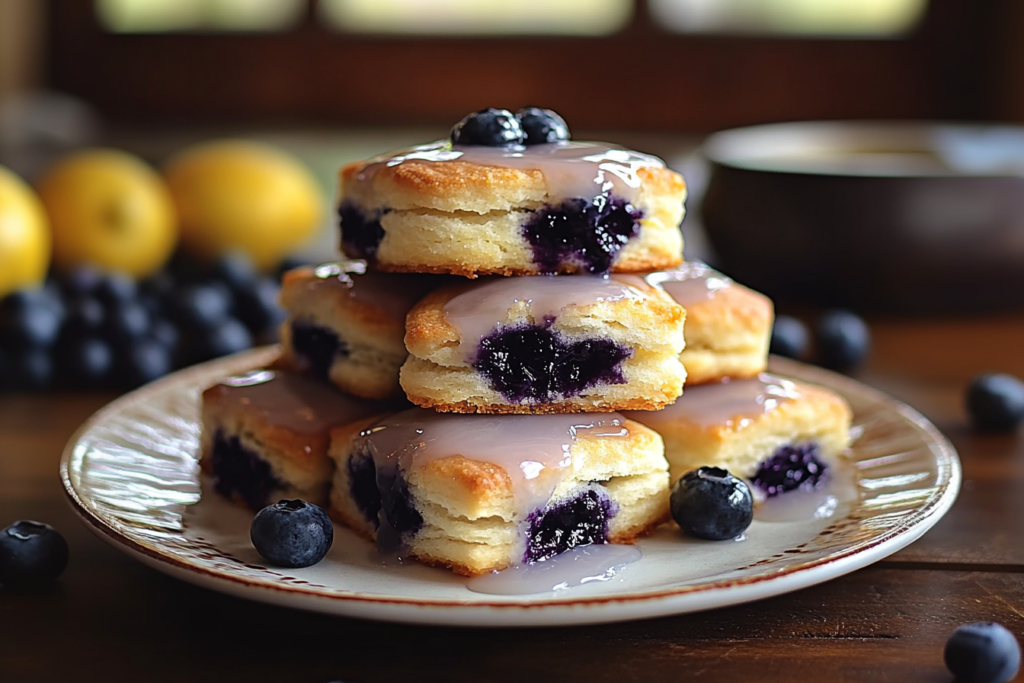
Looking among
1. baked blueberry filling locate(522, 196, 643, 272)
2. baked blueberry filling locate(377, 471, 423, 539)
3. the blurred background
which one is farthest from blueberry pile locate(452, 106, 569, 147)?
the blurred background

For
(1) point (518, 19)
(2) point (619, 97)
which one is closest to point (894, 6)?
(2) point (619, 97)

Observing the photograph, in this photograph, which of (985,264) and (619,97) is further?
(619,97)

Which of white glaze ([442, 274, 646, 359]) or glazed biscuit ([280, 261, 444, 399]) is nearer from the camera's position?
white glaze ([442, 274, 646, 359])

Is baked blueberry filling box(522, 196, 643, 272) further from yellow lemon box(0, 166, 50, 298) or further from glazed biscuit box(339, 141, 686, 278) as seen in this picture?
yellow lemon box(0, 166, 50, 298)

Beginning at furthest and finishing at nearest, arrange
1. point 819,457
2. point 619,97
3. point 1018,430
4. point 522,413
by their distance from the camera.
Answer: point 619,97
point 1018,430
point 819,457
point 522,413

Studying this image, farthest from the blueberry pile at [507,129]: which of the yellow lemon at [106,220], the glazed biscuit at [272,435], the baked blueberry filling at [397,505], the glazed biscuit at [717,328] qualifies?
the yellow lemon at [106,220]

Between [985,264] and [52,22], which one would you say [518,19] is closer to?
[52,22]
